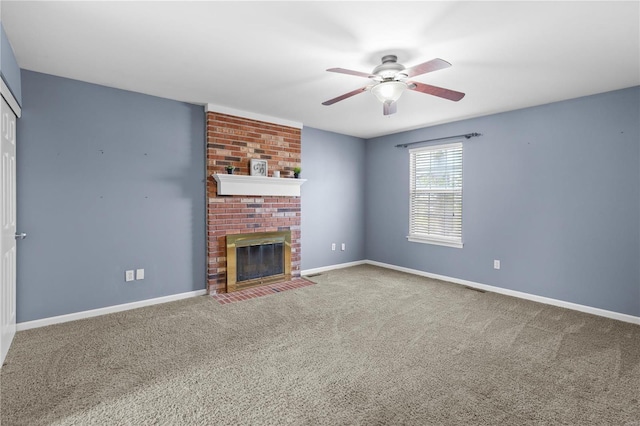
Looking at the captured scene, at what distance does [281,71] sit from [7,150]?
2.40 metres

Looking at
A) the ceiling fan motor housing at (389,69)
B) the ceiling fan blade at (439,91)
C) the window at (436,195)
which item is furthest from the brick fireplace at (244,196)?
the ceiling fan blade at (439,91)

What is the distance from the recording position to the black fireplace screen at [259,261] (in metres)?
4.53

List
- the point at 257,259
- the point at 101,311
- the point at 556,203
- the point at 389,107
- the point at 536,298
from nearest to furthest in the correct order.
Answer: the point at 389,107, the point at 101,311, the point at 556,203, the point at 536,298, the point at 257,259

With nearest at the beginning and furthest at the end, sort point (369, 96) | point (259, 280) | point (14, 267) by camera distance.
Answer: point (14, 267)
point (369, 96)
point (259, 280)

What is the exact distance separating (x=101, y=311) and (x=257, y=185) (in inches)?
91.3

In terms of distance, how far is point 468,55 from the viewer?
2.70m

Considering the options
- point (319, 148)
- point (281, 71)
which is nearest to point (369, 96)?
point (281, 71)

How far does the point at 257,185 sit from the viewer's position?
460 centimetres

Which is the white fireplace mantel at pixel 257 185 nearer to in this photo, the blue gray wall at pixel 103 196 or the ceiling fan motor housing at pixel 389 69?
the blue gray wall at pixel 103 196

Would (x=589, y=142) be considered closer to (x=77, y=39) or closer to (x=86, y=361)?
(x=77, y=39)

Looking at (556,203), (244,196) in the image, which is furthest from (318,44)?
(556,203)

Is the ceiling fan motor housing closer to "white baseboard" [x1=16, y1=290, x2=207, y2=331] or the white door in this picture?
the white door

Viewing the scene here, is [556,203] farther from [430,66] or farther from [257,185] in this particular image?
[257,185]

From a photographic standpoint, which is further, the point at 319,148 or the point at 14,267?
the point at 319,148
